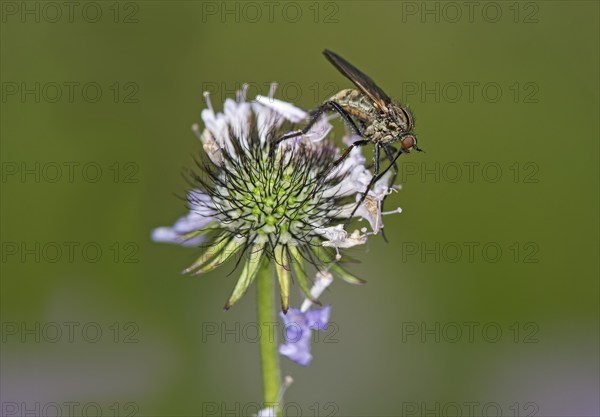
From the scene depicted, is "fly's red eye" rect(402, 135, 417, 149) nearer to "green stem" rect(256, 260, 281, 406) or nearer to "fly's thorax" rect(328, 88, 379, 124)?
"fly's thorax" rect(328, 88, 379, 124)

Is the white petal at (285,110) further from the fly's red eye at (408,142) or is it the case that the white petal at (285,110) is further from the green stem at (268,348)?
the green stem at (268,348)

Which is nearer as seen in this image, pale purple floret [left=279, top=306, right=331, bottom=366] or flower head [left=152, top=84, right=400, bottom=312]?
pale purple floret [left=279, top=306, right=331, bottom=366]

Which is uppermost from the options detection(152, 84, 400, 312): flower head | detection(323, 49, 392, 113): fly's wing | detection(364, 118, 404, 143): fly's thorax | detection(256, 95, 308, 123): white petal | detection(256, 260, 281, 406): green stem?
detection(323, 49, 392, 113): fly's wing

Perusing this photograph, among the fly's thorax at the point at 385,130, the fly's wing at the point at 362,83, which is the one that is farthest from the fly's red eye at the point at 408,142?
the fly's wing at the point at 362,83

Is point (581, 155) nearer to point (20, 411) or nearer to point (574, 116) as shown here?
point (574, 116)

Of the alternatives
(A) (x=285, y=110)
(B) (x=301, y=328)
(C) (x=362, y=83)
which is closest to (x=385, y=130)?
(C) (x=362, y=83)

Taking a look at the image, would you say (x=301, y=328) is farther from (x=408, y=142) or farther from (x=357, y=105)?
(x=357, y=105)

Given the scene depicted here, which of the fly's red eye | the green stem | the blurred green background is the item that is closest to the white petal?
the fly's red eye
